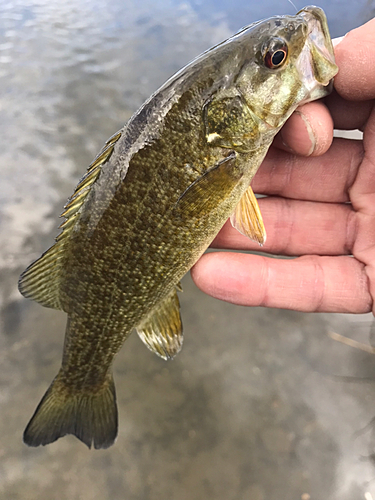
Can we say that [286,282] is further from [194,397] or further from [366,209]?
[194,397]

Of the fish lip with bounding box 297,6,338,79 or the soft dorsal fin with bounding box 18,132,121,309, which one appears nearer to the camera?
the fish lip with bounding box 297,6,338,79

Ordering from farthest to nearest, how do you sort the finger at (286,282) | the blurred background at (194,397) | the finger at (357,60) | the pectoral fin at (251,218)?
1. the blurred background at (194,397)
2. the finger at (286,282)
3. the pectoral fin at (251,218)
4. the finger at (357,60)

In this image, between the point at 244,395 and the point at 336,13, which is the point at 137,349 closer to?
the point at 244,395

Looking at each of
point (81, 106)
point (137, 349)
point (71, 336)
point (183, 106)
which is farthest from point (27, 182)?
point (183, 106)

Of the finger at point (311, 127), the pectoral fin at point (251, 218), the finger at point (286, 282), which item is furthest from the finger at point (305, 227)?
the finger at point (311, 127)

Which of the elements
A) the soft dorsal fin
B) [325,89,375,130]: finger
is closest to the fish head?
[325,89,375,130]: finger

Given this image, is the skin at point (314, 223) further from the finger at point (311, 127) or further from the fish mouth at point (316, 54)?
the fish mouth at point (316, 54)

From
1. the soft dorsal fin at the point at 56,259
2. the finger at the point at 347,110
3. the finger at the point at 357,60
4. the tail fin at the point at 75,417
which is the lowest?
the tail fin at the point at 75,417

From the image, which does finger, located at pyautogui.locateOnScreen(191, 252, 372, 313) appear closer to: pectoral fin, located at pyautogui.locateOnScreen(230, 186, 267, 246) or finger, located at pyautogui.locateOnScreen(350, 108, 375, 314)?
finger, located at pyautogui.locateOnScreen(350, 108, 375, 314)
